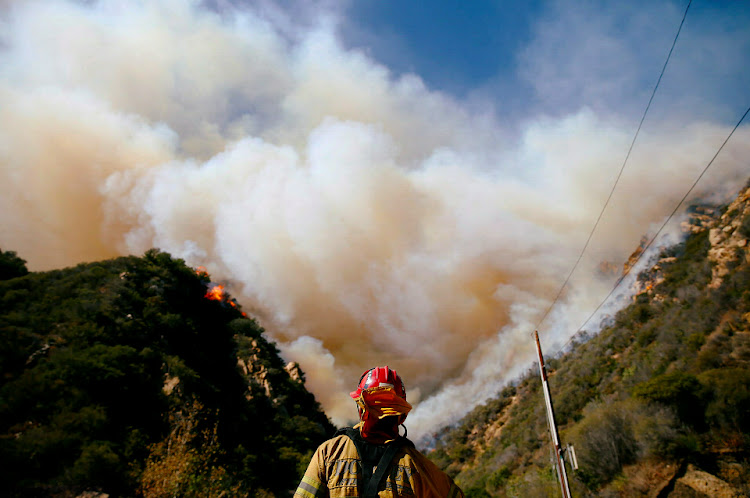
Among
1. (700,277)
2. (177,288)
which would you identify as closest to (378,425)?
(700,277)

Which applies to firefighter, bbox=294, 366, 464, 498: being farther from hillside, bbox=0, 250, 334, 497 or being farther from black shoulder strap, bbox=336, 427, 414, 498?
hillside, bbox=0, 250, 334, 497

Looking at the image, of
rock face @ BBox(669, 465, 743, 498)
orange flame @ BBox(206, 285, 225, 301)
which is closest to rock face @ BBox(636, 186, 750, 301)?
rock face @ BBox(669, 465, 743, 498)

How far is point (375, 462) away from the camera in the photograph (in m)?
3.33

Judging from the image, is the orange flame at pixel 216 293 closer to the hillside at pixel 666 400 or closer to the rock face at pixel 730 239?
the hillside at pixel 666 400

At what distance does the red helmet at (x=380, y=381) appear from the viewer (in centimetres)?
381

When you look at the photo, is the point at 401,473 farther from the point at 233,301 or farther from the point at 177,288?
the point at 233,301

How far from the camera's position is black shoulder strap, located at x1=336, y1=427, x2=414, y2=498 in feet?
10.2

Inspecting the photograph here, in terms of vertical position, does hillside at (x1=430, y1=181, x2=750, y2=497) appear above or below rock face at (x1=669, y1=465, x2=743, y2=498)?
above

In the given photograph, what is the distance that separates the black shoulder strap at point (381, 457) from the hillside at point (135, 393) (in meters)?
20.2

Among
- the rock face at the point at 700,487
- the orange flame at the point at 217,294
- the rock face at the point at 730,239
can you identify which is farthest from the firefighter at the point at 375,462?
the orange flame at the point at 217,294

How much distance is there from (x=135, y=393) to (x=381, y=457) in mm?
41376

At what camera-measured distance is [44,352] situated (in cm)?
3284

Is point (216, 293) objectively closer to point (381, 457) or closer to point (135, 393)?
point (135, 393)

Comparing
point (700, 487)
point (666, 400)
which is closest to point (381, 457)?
point (700, 487)
